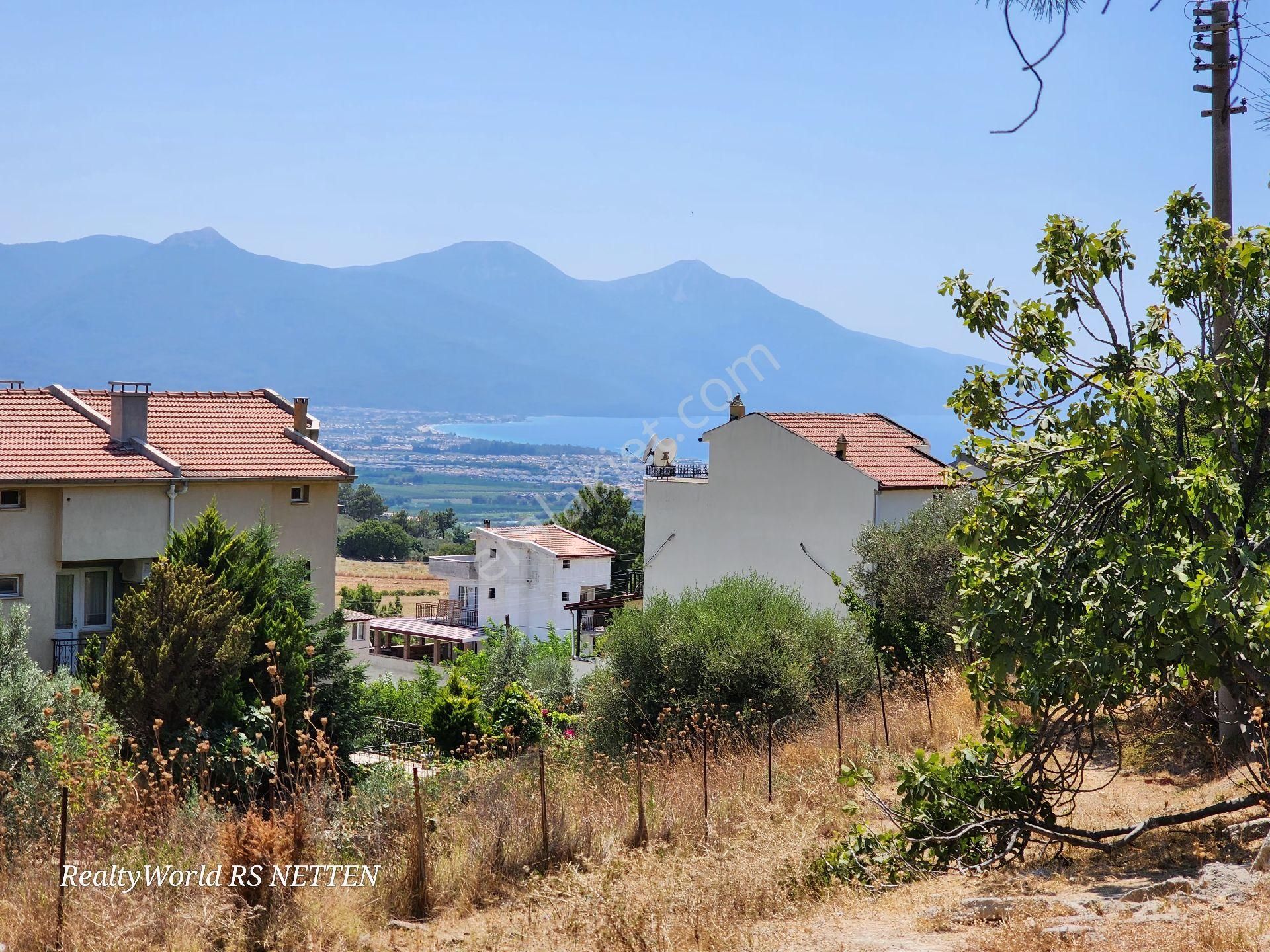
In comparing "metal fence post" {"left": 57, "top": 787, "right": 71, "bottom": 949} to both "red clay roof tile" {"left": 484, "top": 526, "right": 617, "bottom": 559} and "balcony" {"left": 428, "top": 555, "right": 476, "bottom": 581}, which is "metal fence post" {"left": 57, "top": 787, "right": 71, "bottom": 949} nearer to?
"red clay roof tile" {"left": 484, "top": 526, "right": 617, "bottom": 559}

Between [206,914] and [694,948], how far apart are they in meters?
2.59

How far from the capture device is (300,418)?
2795cm

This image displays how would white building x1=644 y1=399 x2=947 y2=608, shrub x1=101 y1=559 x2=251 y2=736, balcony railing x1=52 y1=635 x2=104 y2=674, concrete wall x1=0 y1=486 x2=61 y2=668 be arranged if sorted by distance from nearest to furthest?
shrub x1=101 y1=559 x2=251 y2=736 → concrete wall x1=0 y1=486 x2=61 y2=668 → balcony railing x1=52 y1=635 x2=104 y2=674 → white building x1=644 y1=399 x2=947 y2=608

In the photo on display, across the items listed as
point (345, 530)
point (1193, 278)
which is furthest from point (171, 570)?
point (345, 530)

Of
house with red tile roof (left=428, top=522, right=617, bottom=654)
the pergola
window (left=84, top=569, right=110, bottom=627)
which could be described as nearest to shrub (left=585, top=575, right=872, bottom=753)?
window (left=84, top=569, right=110, bottom=627)

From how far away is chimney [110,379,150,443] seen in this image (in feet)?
77.8

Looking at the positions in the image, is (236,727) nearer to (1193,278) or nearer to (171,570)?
(171,570)

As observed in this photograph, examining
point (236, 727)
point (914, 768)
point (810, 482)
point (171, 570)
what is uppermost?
point (810, 482)

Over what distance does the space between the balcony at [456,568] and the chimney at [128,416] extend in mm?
35418

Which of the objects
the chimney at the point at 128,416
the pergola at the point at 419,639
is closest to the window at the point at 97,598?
the chimney at the point at 128,416

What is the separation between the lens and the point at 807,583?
98.2 ft

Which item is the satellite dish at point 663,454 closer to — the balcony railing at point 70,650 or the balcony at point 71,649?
the balcony at point 71,649

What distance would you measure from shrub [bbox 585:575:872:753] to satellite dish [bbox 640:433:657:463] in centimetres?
1806

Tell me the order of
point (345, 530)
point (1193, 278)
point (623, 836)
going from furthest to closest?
point (345, 530) < point (623, 836) < point (1193, 278)
